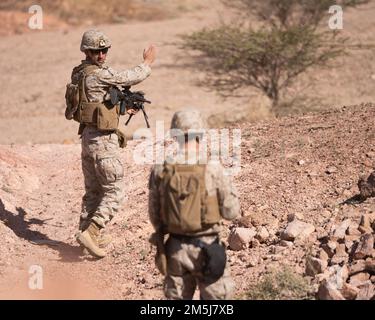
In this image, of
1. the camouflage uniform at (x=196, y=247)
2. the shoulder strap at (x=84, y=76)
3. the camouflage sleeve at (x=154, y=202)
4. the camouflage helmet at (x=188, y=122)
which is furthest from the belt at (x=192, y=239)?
the shoulder strap at (x=84, y=76)

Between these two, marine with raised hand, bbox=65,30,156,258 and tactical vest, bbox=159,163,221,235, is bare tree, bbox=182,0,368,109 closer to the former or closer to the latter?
marine with raised hand, bbox=65,30,156,258

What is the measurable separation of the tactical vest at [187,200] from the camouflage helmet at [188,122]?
19 centimetres

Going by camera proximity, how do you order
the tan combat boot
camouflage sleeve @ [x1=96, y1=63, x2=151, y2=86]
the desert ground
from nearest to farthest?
the desert ground < camouflage sleeve @ [x1=96, y1=63, x2=151, y2=86] < the tan combat boot

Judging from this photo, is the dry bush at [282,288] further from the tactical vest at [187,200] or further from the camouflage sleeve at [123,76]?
the camouflage sleeve at [123,76]

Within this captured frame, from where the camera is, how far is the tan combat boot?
6051mm

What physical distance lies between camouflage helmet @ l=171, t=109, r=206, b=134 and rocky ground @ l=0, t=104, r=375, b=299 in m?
1.34

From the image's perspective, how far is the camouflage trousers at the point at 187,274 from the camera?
13.9 feet

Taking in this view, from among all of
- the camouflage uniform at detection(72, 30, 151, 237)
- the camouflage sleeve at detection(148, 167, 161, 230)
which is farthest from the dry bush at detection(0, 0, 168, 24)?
the camouflage sleeve at detection(148, 167, 161, 230)

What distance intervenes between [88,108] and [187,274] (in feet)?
6.88

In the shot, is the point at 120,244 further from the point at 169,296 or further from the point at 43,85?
the point at 43,85

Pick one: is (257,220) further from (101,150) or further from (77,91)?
(77,91)

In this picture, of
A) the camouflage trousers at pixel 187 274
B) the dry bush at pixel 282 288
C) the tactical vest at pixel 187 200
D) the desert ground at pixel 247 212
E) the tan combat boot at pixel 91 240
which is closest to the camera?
the tactical vest at pixel 187 200
